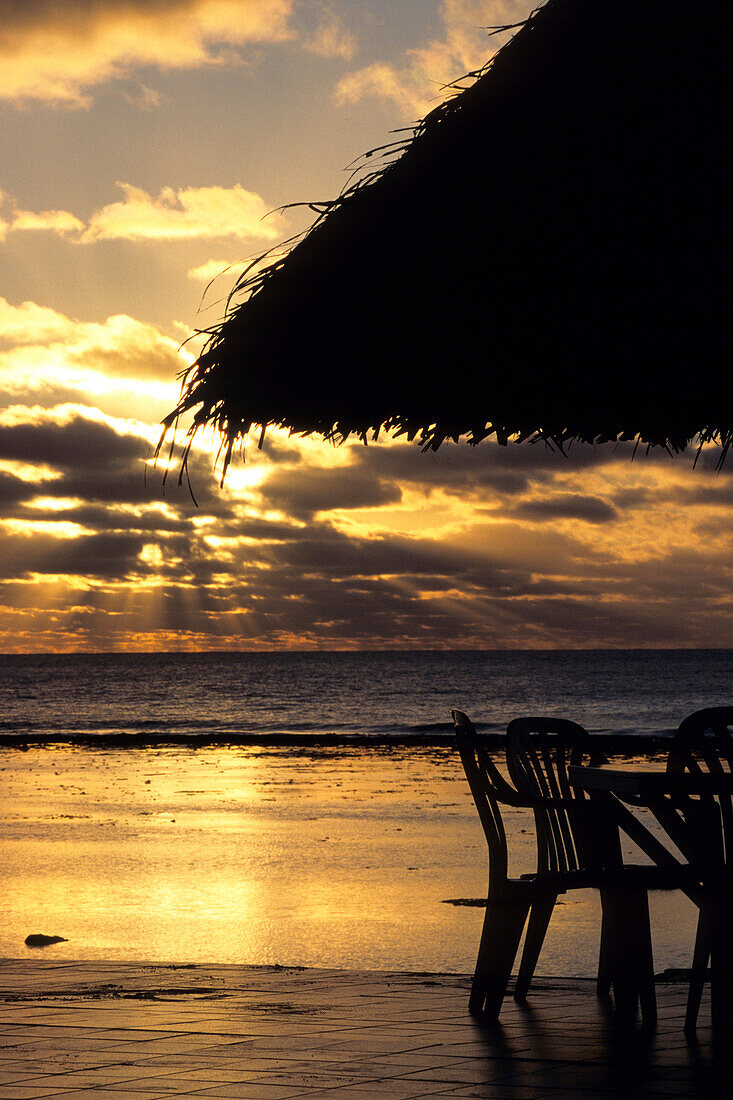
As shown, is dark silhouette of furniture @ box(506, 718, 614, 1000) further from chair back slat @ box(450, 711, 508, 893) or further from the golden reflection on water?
the golden reflection on water

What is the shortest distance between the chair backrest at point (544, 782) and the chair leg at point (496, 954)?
1.03ft

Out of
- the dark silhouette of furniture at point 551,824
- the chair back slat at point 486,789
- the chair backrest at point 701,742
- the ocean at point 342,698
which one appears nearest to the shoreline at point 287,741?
the ocean at point 342,698

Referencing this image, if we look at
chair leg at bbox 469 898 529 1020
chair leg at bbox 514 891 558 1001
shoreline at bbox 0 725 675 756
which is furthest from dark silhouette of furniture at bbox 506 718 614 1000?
shoreline at bbox 0 725 675 756

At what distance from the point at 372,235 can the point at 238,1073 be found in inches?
123

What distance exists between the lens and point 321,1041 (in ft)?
13.9

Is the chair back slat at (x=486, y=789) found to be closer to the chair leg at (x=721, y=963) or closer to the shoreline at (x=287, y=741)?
the chair leg at (x=721, y=963)

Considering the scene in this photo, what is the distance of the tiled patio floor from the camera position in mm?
3551

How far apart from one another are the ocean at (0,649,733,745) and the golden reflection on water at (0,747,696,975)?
56.8 feet

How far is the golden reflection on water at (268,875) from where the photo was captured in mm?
7043

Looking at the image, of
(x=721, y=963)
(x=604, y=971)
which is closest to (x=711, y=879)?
(x=721, y=963)

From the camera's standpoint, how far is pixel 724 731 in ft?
18.1

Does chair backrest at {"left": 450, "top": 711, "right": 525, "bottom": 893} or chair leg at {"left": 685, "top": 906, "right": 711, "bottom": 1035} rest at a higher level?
chair backrest at {"left": 450, "top": 711, "right": 525, "bottom": 893}

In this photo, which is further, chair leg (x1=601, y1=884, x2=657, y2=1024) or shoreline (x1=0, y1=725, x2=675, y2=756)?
shoreline (x1=0, y1=725, x2=675, y2=756)

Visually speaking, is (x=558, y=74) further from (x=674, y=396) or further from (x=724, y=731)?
(x=724, y=731)
